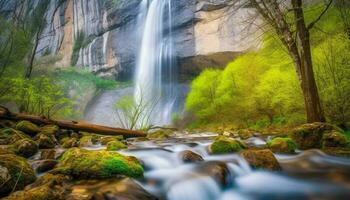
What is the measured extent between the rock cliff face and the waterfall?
1.21m

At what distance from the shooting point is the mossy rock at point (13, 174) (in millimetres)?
3816

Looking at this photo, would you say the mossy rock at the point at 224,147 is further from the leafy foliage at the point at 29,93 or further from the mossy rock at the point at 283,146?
the leafy foliage at the point at 29,93

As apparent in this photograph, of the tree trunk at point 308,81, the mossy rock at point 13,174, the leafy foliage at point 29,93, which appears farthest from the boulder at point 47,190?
the leafy foliage at point 29,93

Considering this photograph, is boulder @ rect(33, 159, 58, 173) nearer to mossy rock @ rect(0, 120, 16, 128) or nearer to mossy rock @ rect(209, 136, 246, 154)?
mossy rock @ rect(209, 136, 246, 154)

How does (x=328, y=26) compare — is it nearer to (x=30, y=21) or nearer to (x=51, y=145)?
(x=51, y=145)

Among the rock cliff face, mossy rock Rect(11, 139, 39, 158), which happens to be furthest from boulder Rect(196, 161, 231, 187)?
the rock cliff face

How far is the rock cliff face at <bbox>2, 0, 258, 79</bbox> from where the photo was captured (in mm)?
33562

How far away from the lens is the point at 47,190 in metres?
3.56

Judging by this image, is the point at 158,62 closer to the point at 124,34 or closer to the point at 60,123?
the point at 124,34

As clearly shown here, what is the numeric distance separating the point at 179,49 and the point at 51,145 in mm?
28649

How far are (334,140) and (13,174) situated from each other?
6.63 metres

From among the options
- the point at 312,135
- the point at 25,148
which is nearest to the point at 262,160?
the point at 312,135

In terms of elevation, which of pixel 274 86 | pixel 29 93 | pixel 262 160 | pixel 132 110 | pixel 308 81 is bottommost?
pixel 262 160

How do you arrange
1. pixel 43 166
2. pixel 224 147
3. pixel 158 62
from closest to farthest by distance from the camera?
pixel 43 166, pixel 224 147, pixel 158 62
